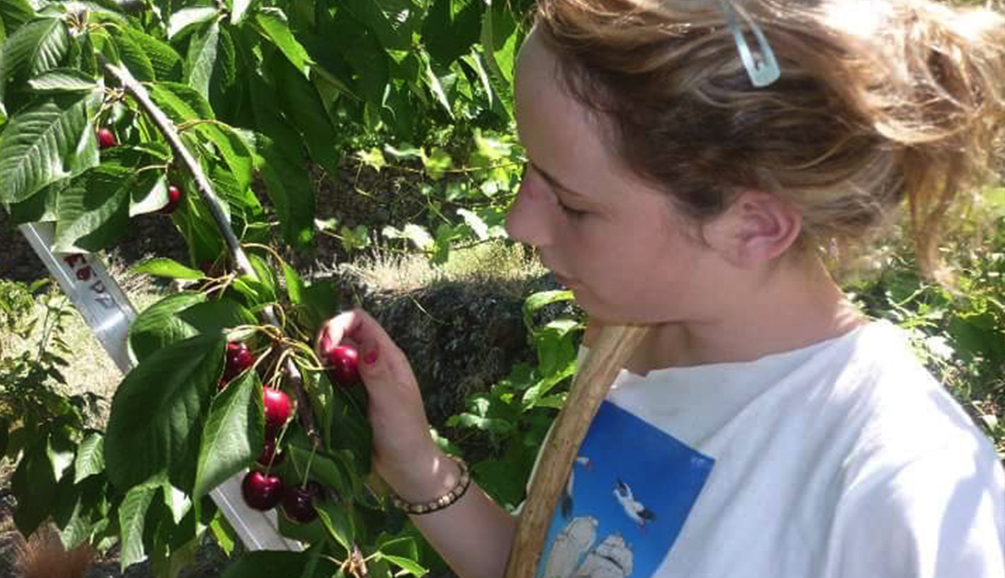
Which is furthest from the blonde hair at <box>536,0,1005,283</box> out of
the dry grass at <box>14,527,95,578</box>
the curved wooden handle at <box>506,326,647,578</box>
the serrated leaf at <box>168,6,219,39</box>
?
the dry grass at <box>14,527,95,578</box>

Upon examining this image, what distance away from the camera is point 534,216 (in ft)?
3.37

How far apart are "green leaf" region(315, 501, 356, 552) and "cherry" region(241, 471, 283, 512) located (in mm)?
62

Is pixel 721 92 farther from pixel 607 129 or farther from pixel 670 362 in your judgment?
pixel 670 362

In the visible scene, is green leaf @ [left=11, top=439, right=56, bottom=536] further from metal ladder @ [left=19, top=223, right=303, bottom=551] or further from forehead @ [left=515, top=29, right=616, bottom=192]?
forehead @ [left=515, top=29, right=616, bottom=192]

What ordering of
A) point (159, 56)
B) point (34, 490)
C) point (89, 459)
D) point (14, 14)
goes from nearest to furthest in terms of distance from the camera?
point (14, 14) < point (159, 56) < point (89, 459) < point (34, 490)

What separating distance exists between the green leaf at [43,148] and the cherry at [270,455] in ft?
0.95

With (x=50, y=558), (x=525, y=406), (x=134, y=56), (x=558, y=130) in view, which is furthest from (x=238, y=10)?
(x=50, y=558)

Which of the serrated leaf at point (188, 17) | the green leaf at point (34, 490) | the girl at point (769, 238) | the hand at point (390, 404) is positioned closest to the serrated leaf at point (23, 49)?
the serrated leaf at point (188, 17)

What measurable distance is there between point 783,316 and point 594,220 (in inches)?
7.0

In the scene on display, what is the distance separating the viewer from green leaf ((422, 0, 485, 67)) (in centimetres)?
Answer: 172

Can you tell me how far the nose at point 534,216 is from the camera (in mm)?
1027

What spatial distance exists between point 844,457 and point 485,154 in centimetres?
211

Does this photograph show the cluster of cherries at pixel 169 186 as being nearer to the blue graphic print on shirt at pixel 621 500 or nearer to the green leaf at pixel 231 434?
the green leaf at pixel 231 434

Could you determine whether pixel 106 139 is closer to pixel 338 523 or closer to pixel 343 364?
pixel 343 364
